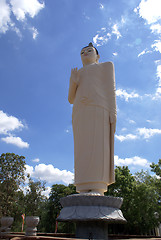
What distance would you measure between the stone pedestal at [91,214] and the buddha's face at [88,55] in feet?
18.1

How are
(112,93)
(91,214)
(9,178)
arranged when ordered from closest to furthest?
(91,214), (112,93), (9,178)

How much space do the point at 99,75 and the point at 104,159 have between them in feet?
10.2

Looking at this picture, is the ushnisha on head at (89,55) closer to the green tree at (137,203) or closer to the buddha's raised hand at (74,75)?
the buddha's raised hand at (74,75)

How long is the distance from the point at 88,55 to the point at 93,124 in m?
3.21

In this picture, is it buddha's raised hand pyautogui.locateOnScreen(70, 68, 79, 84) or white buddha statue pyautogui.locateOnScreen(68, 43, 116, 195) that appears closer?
white buddha statue pyautogui.locateOnScreen(68, 43, 116, 195)

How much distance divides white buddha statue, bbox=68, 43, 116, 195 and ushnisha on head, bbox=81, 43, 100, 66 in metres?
0.41

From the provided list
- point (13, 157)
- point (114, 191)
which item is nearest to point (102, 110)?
point (13, 157)

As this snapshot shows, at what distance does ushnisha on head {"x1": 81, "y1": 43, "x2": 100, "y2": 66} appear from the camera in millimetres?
8438

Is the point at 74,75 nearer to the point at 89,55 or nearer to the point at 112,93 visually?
the point at 89,55

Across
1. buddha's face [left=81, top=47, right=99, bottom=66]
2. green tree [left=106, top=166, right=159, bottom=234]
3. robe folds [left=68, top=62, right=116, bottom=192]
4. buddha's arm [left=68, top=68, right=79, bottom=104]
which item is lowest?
green tree [left=106, top=166, right=159, bottom=234]

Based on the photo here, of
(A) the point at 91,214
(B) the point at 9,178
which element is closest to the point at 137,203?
(B) the point at 9,178

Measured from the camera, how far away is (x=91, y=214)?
464 cm

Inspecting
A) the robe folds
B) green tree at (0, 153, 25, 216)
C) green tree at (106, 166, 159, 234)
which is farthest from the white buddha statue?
green tree at (106, 166, 159, 234)

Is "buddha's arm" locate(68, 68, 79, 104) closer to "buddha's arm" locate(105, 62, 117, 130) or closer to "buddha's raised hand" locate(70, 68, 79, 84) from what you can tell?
"buddha's raised hand" locate(70, 68, 79, 84)
